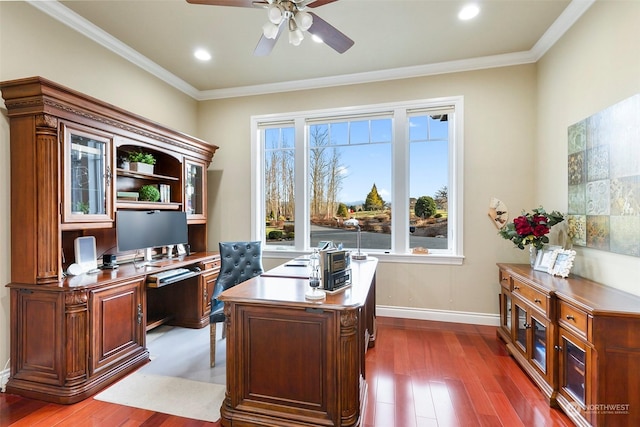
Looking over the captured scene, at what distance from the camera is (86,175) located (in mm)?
2623

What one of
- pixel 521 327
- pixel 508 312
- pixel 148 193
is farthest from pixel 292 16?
pixel 508 312

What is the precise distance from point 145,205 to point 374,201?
9.16 feet

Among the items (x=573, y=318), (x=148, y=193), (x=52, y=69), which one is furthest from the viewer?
(x=148, y=193)

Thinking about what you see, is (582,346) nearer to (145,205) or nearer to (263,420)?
(263,420)

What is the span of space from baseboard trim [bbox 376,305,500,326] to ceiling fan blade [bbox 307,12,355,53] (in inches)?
122

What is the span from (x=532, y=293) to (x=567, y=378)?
2.10 ft

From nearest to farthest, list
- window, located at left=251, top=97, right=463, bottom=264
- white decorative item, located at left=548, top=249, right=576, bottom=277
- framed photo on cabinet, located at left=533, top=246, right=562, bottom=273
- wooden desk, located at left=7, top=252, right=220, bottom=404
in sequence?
wooden desk, located at left=7, top=252, right=220, bottom=404, white decorative item, located at left=548, top=249, right=576, bottom=277, framed photo on cabinet, located at left=533, top=246, right=562, bottom=273, window, located at left=251, top=97, right=463, bottom=264

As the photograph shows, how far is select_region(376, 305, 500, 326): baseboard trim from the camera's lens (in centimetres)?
366

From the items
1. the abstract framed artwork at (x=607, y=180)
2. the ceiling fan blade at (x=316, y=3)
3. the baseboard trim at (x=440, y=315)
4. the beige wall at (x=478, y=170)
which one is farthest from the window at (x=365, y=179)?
the ceiling fan blade at (x=316, y=3)

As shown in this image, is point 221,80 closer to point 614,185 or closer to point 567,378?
point 614,185

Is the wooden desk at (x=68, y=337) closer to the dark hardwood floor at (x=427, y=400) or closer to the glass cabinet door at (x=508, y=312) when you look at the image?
the dark hardwood floor at (x=427, y=400)

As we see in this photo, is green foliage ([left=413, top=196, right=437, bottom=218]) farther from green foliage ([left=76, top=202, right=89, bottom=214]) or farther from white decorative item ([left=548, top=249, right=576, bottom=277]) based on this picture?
green foliage ([left=76, top=202, right=89, bottom=214])

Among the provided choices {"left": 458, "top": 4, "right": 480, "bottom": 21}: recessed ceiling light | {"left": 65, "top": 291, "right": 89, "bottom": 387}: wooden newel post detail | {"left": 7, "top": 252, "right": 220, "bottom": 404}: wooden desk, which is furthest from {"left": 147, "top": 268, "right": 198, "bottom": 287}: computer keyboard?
{"left": 458, "top": 4, "right": 480, "bottom": 21}: recessed ceiling light

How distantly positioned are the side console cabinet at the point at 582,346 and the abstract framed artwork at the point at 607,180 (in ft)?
1.32
